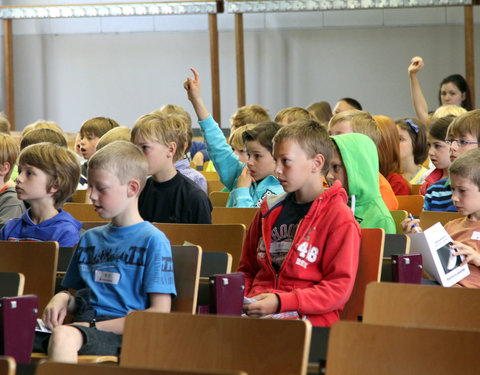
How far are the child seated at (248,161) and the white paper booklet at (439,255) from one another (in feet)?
4.48

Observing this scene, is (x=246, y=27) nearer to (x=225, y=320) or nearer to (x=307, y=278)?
(x=307, y=278)

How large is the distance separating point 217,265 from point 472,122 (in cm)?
190

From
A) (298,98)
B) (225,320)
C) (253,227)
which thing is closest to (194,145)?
(298,98)

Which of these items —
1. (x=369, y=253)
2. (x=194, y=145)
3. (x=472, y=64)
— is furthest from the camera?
(x=472, y=64)

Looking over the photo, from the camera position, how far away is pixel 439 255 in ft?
10.3

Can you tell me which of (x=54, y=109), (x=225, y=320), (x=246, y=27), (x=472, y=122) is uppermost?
(x=246, y=27)

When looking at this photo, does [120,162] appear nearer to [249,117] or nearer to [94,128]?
[94,128]

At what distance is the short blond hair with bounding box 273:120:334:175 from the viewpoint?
317 cm

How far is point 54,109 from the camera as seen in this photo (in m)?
11.2

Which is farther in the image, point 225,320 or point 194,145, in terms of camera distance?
point 194,145

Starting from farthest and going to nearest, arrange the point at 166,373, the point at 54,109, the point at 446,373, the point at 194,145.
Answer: the point at 54,109
the point at 194,145
the point at 446,373
the point at 166,373

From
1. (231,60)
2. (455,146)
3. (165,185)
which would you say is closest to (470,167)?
(455,146)

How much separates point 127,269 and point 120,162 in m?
0.43

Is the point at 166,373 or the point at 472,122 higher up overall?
the point at 472,122
